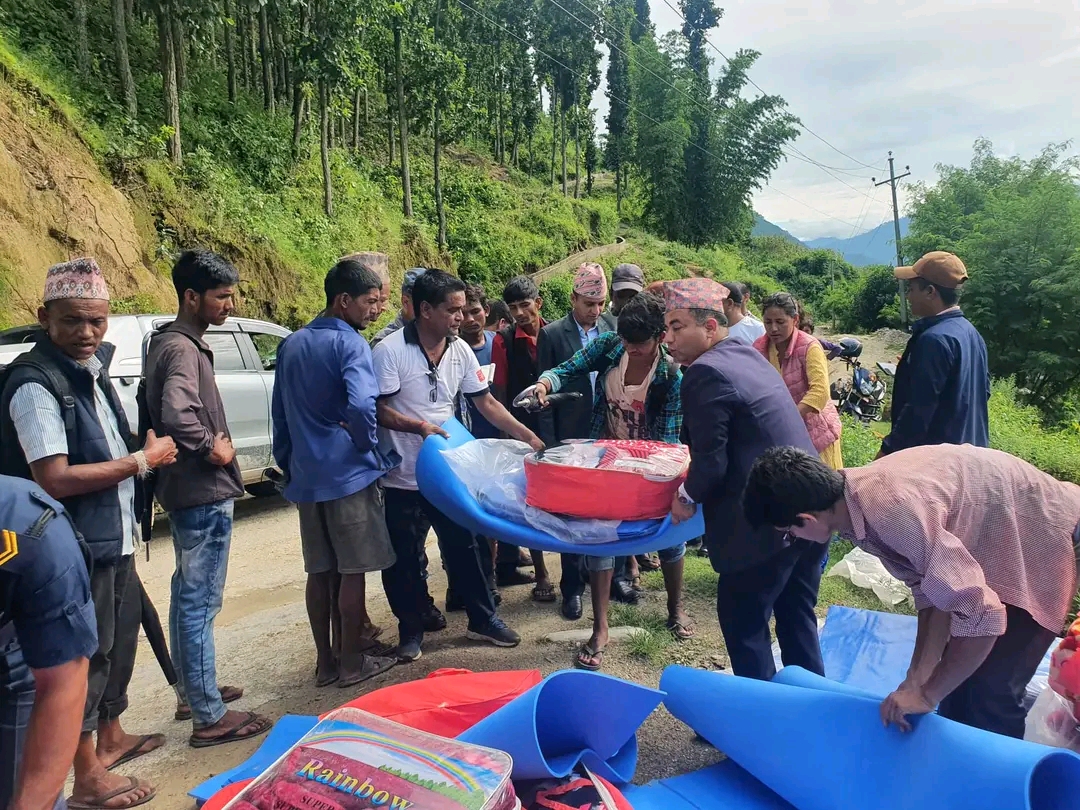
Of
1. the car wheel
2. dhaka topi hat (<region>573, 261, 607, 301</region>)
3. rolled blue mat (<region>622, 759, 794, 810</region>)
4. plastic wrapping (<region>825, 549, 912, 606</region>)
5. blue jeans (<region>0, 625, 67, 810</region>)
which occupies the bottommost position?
rolled blue mat (<region>622, 759, 794, 810</region>)

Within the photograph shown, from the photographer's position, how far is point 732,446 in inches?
101

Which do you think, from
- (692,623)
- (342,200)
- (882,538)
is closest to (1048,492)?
(882,538)

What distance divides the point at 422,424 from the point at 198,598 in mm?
1171

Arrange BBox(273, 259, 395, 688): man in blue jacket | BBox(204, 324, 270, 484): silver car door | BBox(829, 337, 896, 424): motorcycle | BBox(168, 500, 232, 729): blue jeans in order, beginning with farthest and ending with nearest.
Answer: BBox(829, 337, 896, 424): motorcycle
BBox(204, 324, 270, 484): silver car door
BBox(273, 259, 395, 688): man in blue jacket
BBox(168, 500, 232, 729): blue jeans

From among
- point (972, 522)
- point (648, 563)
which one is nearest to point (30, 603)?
point (972, 522)

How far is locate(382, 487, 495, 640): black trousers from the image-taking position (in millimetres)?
3428

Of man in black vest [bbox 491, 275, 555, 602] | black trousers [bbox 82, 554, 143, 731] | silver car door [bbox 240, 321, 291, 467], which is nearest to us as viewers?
black trousers [bbox 82, 554, 143, 731]

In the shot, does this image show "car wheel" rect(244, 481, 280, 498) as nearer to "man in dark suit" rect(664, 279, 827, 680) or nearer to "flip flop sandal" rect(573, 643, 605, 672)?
"flip flop sandal" rect(573, 643, 605, 672)

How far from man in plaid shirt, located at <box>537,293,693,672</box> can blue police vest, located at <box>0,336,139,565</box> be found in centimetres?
193

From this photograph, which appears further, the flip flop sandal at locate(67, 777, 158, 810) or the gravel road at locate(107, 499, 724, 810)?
the gravel road at locate(107, 499, 724, 810)

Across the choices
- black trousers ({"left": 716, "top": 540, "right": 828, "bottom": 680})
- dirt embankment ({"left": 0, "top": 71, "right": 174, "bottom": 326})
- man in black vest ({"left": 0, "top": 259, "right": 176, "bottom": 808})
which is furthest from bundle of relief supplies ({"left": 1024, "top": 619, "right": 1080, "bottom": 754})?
dirt embankment ({"left": 0, "top": 71, "right": 174, "bottom": 326})

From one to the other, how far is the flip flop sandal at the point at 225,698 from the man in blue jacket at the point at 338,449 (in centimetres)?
45

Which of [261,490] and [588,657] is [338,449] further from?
[261,490]

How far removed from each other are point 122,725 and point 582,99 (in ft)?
142
